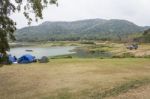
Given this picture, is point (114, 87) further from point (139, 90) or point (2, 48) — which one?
point (2, 48)

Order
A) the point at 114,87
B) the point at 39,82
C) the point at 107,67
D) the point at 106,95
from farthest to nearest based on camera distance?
the point at 107,67 < the point at 39,82 < the point at 114,87 < the point at 106,95

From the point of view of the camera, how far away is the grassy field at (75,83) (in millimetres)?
24641

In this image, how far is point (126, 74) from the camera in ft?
115

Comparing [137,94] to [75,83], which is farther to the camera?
[75,83]

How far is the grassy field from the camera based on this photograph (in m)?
24.6

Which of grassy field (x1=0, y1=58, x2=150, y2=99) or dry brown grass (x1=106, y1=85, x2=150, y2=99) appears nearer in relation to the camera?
dry brown grass (x1=106, y1=85, x2=150, y2=99)

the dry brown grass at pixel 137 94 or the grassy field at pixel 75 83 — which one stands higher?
the dry brown grass at pixel 137 94

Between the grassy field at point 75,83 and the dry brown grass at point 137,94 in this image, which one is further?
the grassy field at point 75,83

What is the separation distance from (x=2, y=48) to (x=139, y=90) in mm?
10779

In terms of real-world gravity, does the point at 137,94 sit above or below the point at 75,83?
above

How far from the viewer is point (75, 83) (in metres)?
30.0

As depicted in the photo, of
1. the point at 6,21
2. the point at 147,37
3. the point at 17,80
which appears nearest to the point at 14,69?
the point at 17,80

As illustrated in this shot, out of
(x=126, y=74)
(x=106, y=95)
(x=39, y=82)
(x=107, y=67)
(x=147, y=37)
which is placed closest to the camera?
(x=106, y=95)

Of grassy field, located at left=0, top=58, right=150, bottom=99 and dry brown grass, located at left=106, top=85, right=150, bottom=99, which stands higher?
dry brown grass, located at left=106, top=85, right=150, bottom=99
